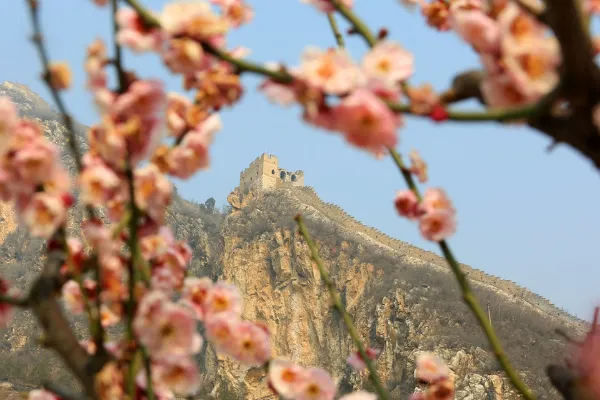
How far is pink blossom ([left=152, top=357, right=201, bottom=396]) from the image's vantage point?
0.83 meters

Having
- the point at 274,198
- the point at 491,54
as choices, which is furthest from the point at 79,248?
the point at 274,198

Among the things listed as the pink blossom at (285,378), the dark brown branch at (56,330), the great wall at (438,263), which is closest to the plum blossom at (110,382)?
the dark brown branch at (56,330)

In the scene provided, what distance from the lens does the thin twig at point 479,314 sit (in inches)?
41.7

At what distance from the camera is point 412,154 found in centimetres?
125

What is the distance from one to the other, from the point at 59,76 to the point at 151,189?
8.5 inches

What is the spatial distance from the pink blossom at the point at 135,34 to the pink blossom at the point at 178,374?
0.44 meters

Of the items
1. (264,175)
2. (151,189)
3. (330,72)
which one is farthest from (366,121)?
(264,175)

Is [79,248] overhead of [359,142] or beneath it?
beneath

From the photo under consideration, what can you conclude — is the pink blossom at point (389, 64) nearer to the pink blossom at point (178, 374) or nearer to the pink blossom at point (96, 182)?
the pink blossom at point (96, 182)

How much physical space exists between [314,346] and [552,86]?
78.4ft

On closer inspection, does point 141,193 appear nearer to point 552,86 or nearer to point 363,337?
point 552,86

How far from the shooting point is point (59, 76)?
2.66 ft

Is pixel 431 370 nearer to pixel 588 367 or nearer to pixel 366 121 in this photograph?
pixel 588 367

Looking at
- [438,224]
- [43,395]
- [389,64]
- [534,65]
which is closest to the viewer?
[534,65]
